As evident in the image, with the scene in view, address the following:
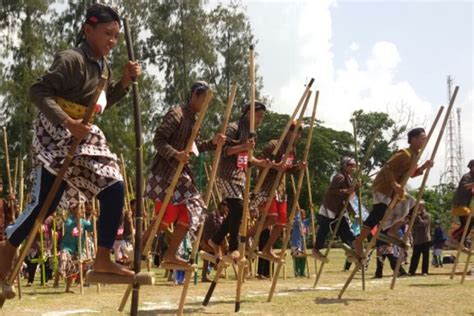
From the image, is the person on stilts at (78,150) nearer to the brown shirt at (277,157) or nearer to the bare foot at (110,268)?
the bare foot at (110,268)

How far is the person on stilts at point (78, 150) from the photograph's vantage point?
5.34 meters

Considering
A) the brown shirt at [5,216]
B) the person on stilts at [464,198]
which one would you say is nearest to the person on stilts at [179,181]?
the brown shirt at [5,216]

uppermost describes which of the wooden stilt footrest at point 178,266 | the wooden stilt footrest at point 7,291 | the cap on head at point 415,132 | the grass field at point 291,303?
the cap on head at point 415,132

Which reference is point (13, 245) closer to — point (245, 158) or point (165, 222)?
point (165, 222)

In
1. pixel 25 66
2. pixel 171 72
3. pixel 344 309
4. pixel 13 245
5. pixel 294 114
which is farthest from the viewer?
pixel 171 72

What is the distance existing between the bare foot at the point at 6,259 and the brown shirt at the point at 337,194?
307 inches

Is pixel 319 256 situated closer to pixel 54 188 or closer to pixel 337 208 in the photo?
pixel 337 208

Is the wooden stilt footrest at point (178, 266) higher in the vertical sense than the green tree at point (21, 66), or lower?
lower

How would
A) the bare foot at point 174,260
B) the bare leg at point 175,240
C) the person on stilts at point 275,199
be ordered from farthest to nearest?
1. the person on stilts at point 275,199
2. the bare leg at point 175,240
3. the bare foot at point 174,260

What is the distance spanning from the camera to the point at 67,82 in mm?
5352

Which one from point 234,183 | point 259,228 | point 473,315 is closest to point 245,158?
point 234,183

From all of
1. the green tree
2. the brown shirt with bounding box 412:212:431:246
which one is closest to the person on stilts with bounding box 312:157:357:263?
the brown shirt with bounding box 412:212:431:246

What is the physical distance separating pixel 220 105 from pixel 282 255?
27005 mm

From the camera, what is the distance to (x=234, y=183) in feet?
30.9
